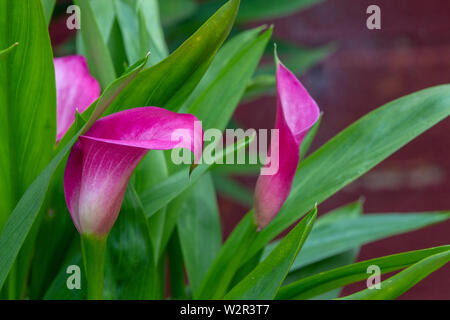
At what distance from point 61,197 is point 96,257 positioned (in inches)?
2.1

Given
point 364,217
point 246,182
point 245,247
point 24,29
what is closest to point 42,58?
point 24,29

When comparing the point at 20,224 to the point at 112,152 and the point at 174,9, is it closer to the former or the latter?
the point at 112,152

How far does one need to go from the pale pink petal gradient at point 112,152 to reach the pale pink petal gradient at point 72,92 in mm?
78

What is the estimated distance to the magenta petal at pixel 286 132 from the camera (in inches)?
10.3

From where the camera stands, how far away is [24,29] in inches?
10.5

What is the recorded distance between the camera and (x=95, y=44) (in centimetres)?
33

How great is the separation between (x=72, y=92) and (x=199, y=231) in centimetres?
12

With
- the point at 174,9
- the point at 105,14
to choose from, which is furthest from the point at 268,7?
the point at 105,14

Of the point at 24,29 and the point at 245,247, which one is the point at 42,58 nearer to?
the point at 24,29

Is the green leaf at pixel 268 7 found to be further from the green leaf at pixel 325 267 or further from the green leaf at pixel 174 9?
the green leaf at pixel 325 267

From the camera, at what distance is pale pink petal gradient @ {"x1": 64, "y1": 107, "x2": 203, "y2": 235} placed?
0.75 feet

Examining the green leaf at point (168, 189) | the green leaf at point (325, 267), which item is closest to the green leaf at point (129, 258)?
the green leaf at point (168, 189)

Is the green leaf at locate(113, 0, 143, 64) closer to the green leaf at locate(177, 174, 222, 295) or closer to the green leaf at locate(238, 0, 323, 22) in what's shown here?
the green leaf at locate(177, 174, 222, 295)
